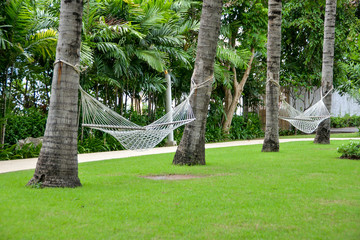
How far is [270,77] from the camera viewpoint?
29.0 ft

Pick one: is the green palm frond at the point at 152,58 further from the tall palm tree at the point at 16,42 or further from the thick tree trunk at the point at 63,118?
the thick tree trunk at the point at 63,118

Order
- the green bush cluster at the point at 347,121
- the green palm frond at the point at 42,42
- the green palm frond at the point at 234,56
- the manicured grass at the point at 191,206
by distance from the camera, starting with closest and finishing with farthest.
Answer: the manicured grass at the point at 191,206 → the green palm frond at the point at 42,42 → the green palm frond at the point at 234,56 → the green bush cluster at the point at 347,121

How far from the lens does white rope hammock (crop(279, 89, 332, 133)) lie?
8716 mm

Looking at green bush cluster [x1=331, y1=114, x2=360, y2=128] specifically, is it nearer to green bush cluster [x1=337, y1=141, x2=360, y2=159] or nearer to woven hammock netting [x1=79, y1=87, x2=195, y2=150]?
green bush cluster [x1=337, y1=141, x2=360, y2=159]

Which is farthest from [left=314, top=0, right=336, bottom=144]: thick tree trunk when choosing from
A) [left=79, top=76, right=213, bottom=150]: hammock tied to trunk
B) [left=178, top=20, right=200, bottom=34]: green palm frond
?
[left=79, top=76, right=213, bottom=150]: hammock tied to trunk

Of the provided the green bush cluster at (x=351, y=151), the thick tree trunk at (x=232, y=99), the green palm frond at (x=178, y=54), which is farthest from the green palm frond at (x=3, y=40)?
the thick tree trunk at (x=232, y=99)

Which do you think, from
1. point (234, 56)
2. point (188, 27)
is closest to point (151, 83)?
point (188, 27)

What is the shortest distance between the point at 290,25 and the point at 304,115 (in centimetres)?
722

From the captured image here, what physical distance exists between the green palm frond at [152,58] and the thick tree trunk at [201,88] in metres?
3.26

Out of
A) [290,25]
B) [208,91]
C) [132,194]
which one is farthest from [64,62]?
[290,25]

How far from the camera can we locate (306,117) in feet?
29.5

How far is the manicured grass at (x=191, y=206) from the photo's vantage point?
9.45 feet

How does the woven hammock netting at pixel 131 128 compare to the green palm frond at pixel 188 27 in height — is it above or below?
below

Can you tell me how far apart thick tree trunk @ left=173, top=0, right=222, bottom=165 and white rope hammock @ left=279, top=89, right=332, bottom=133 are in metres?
2.54
